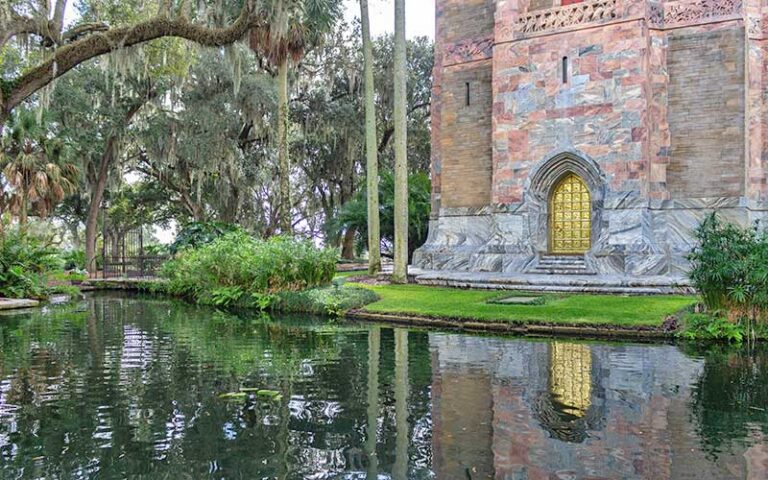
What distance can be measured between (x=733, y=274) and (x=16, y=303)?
17.0 meters

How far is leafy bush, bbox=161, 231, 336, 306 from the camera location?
56.6 ft

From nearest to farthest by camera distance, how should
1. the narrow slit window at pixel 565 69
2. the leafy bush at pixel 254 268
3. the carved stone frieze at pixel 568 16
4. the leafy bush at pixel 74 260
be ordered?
the leafy bush at pixel 254 268
the carved stone frieze at pixel 568 16
the narrow slit window at pixel 565 69
the leafy bush at pixel 74 260

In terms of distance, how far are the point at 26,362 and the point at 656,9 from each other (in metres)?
17.8

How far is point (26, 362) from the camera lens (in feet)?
30.3

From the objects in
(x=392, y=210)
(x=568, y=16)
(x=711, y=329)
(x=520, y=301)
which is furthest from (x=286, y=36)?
(x=711, y=329)

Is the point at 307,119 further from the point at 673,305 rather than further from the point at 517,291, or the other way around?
the point at 673,305

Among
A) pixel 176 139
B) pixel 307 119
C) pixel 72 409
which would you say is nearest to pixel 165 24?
pixel 72 409

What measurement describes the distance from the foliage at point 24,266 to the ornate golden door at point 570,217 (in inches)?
612

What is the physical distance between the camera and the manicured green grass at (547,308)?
11.9 meters

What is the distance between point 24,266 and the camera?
2000cm

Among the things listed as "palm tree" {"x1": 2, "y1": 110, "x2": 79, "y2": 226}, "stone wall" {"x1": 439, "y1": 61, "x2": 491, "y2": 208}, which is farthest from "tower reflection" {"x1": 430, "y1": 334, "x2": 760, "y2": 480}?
"palm tree" {"x1": 2, "y1": 110, "x2": 79, "y2": 226}

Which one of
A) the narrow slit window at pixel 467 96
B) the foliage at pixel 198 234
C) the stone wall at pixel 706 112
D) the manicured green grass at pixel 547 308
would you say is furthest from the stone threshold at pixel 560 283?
the foliage at pixel 198 234

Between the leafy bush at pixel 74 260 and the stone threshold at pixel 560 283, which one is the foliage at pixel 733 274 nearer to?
the stone threshold at pixel 560 283

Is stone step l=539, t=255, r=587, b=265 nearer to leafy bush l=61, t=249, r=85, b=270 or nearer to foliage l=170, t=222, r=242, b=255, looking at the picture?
foliage l=170, t=222, r=242, b=255
